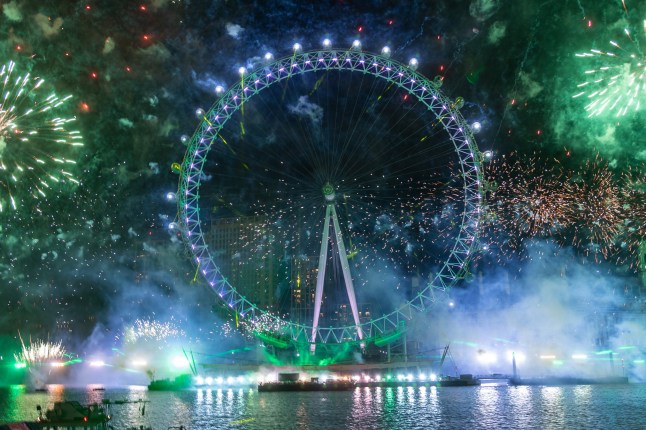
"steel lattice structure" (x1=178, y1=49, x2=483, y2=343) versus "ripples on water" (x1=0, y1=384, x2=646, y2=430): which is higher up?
"steel lattice structure" (x1=178, y1=49, x2=483, y2=343)

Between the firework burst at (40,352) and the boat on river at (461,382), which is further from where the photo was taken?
the firework burst at (40,352)

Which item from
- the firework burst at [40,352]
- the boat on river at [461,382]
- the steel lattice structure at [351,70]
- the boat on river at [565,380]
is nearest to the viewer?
the steel lattice structure at [351,70]

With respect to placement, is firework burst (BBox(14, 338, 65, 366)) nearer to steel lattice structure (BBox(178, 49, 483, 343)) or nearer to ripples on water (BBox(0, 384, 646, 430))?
ripples on water (BBox(0, 384, 646, 430))

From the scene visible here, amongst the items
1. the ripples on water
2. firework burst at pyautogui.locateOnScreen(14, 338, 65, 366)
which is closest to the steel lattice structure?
the ripples on water

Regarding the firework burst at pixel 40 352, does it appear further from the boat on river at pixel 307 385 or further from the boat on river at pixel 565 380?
the boat on river at pixel 565 380

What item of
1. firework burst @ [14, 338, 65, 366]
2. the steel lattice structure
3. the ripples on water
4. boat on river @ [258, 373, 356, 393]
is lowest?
the ripples on water

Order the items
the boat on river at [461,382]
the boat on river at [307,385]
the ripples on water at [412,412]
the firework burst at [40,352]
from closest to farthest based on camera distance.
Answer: the ripples on water at [412,412]
the boat on river at [461,382]
the boat on river at [307,385]
the firework burst at [40,352]

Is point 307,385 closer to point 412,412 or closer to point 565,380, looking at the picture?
point 565,380

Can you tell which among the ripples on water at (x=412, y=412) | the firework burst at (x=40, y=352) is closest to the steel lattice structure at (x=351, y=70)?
the ripples on water at (x=412, y=412)
